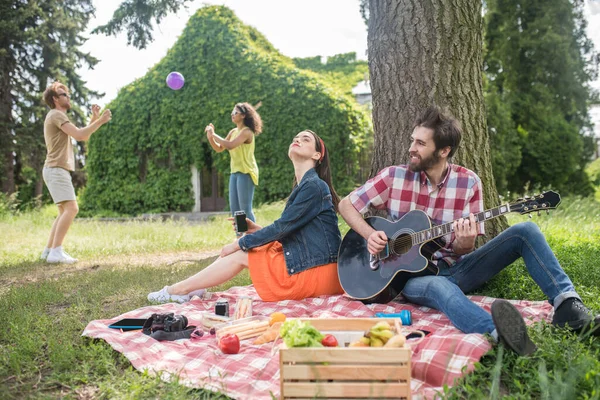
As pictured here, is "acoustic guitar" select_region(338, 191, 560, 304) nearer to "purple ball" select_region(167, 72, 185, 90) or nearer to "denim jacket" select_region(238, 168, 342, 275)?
"denim jacket" select_region(238, 168, 342, 275)

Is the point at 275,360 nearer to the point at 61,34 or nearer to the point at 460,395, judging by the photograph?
the point at 460,395

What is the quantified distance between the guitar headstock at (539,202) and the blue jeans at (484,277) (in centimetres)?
19

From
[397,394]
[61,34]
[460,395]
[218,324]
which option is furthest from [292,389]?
[61,34]

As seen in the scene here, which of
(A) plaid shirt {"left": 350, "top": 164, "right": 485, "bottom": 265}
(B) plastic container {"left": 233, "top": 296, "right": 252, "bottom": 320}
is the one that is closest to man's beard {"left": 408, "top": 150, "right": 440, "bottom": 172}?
(A) plaid shirt {"left": 350, "top": 164, "right": 485, "bottom": 265}

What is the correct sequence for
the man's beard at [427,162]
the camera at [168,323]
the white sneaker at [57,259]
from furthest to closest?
the white sneaker at [57,259] < the man's beard at [427,162] < the camera at [168,323]

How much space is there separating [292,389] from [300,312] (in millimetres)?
1530

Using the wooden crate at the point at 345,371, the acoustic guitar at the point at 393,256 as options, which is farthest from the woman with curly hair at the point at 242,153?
the wooden crate at the point at 345,371

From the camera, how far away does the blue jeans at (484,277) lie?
2760 mm

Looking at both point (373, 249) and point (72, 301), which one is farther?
point (72, 301)

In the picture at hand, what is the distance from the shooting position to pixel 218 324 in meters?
3.24

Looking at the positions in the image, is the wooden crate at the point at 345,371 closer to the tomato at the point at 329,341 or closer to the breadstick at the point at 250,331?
the tomato at the point at 329,341

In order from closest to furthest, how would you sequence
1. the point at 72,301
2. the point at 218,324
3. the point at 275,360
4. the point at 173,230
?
the point at 275,360, the point at 218,324, the point at 72,301, the point at 173,230

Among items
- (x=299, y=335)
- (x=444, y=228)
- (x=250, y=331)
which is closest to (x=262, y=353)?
(x=250, y=331)

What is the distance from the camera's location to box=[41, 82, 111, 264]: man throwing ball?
6.25 meters
